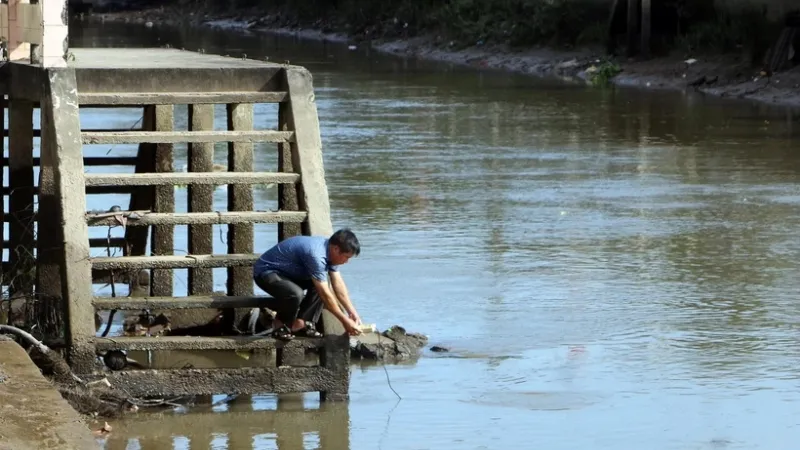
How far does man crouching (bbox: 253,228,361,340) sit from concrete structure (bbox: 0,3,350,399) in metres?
0.12

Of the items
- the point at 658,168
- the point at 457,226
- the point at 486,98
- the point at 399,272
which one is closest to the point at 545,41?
the point at 486,98

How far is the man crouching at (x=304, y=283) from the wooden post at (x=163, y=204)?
2086 mm

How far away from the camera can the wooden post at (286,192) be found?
11164 mm

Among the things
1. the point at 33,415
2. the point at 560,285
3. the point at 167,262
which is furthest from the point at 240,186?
the point at 33,415

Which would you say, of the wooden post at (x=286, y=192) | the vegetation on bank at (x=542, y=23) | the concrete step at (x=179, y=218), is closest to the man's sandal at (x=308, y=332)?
the concrete step at (x=179, y=218)

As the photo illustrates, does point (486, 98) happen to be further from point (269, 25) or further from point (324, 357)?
point (269, 25)

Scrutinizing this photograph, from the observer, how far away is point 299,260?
32.2 feet

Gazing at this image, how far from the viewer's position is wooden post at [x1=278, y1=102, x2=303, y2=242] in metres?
11.2

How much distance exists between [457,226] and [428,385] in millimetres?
5912

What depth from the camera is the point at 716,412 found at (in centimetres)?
983

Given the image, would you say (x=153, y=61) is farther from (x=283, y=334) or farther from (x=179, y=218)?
(x=283, y=334)

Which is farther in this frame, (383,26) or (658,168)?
(383,26)

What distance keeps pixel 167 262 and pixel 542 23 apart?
102 feet

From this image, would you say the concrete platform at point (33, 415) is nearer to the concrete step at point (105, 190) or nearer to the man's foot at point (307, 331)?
the man's foot at point (307, 331)
